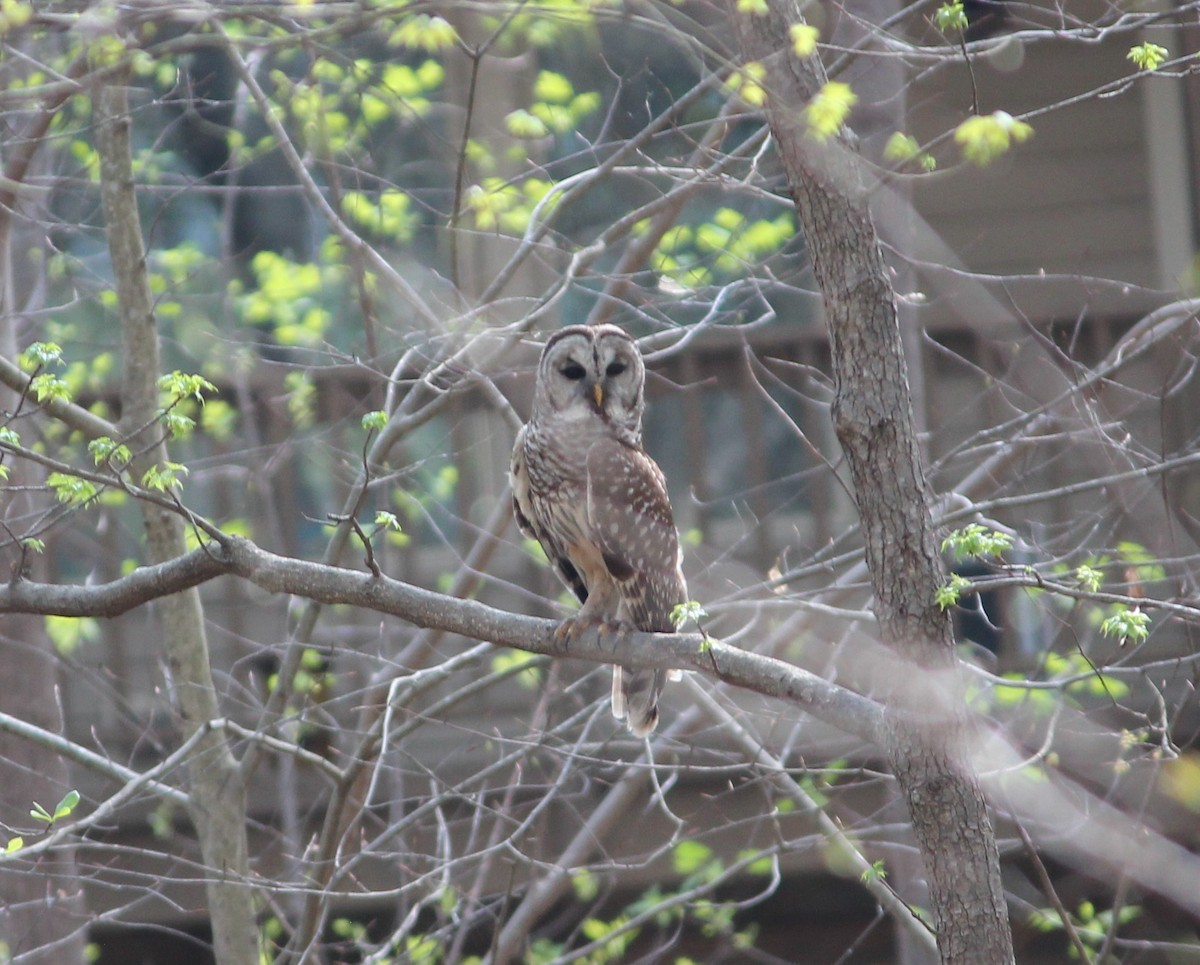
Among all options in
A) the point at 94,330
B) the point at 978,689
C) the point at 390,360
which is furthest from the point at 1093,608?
the point at 94,330

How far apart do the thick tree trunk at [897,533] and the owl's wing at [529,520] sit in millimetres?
1721

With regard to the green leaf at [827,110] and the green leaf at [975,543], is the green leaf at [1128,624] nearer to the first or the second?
the green leaf at [975,543]

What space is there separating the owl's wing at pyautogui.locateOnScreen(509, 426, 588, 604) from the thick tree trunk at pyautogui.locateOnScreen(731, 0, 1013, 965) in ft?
5.65

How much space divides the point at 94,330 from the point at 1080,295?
18.4ft

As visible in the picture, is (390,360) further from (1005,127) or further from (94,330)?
(1005,127)

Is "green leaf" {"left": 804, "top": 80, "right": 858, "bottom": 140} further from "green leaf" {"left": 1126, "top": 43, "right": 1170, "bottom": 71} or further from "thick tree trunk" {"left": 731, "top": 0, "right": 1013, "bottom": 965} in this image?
"green leaf" {"left": 1126, "top": 43, "right": 1170, "bottom": 71}

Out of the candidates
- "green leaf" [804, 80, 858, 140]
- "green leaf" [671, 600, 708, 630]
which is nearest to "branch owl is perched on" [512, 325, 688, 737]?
"green leaf" [671, 600, 708, 630]

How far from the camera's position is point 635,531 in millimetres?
4156

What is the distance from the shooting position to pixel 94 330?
7664 millimetres

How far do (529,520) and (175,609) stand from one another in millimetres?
1274

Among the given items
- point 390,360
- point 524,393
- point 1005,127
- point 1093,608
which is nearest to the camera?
point 1005,127

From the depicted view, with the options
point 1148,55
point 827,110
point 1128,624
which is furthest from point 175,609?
point 1148,55

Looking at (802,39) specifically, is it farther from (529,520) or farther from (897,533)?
→ (529,520)

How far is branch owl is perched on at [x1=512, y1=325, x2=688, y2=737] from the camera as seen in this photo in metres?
4.16
